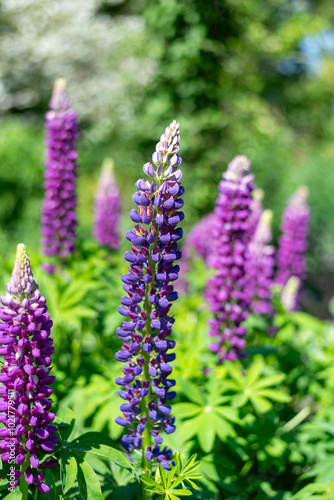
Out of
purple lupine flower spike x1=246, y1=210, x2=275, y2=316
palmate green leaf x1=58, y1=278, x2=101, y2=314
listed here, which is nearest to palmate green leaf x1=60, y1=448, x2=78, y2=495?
palmate green leaf x1=58, y1=278, x2=101, y2=314

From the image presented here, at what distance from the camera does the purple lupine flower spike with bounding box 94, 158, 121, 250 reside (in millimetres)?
4469

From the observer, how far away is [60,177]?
11.2 ft

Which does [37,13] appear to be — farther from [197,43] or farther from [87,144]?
[197,43]

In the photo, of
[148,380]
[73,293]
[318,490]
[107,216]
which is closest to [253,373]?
[318,490]

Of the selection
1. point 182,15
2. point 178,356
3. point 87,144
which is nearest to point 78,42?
point 87,144

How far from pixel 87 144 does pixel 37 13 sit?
9.32 feet

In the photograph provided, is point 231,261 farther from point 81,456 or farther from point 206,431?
point 81,456

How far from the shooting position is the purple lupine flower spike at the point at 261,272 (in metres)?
3.54

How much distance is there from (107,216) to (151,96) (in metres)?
3.95

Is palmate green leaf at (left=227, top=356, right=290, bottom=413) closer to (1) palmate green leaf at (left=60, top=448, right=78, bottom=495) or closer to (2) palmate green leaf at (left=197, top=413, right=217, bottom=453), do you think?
(2) palmate green leaf at (left=197, top=413, right=217, bottom=453)

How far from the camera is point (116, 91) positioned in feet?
31.5

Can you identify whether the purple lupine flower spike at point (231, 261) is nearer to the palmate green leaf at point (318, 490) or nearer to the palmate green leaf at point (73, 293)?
the palmate green leaf at point (73, 293)

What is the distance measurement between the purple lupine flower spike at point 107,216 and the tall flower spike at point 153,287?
266 cm

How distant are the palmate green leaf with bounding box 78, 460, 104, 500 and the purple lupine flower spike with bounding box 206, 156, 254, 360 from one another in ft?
4.25
